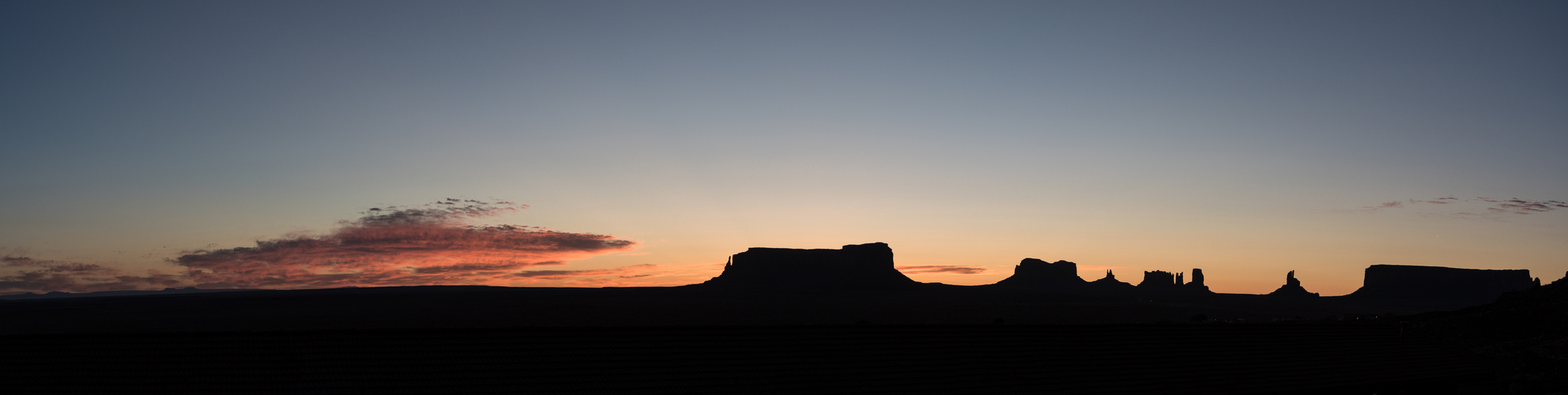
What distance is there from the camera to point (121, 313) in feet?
399

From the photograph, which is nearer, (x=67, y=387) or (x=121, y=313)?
(x=67, y=387)

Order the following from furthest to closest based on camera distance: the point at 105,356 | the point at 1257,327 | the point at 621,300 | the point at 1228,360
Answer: the point at 621,300, the point at 1257,327, the point at 1228,360, the point at 105,356

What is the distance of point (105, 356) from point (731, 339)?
44.2 ft

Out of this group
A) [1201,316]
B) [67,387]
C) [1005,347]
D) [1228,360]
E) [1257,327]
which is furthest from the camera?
[1201,316]

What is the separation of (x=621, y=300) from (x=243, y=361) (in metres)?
125

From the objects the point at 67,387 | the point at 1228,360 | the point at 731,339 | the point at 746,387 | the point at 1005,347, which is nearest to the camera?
the point at 67,387

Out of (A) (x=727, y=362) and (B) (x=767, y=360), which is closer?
(A) (x=727, y=362)

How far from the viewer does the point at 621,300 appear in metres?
141

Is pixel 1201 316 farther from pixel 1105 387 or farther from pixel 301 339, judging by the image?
pixel 301 339

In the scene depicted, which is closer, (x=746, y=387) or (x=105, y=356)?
(x=105, y=356)

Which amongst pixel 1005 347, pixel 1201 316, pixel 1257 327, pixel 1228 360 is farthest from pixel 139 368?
pixel 1201 316

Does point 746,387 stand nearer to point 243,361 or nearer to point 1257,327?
point 243,361

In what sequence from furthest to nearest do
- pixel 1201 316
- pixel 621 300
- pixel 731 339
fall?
pixel 621 300, pixel 1201 316, pixel 731 339

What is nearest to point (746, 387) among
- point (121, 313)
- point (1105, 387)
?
point (1105, 387)
